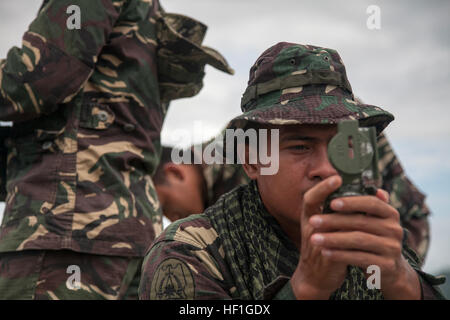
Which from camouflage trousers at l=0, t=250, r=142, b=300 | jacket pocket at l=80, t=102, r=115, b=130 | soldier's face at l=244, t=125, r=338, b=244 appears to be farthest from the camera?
jacket pocket at l=80, t=102, r=115, b=130

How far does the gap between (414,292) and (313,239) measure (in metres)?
0.55

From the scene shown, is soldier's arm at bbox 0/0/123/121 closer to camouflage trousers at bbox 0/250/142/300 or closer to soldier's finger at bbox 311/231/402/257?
camouflage trousers at bbox 0/250/142/300

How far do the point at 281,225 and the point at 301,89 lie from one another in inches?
22.1

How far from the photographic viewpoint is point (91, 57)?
3.02 metres

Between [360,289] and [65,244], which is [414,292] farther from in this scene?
[65,244]

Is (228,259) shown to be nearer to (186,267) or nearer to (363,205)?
(186,267)

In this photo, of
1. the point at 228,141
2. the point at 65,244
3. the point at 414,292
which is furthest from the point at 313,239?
the point at 65,244

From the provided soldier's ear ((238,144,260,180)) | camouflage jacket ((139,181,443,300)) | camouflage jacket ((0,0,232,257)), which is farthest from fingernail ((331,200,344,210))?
camouflage jacket ((0,0,232,257))

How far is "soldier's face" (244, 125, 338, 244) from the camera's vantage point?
2.22m

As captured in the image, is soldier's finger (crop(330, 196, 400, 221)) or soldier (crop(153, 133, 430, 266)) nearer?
soldier's finger (crop(330, 196, 400, 221))

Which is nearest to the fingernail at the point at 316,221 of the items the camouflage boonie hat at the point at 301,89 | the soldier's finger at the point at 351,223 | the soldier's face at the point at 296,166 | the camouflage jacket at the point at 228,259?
the soldier's finger at the point at 351,223

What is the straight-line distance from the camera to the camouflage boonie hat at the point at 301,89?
2.28 m

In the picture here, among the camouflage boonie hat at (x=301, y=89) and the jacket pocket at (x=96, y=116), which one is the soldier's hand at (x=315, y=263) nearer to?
the camouflage boonie hat at (x=301, y=89)

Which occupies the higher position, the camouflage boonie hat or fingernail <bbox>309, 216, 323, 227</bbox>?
the camouflage boonie hat
